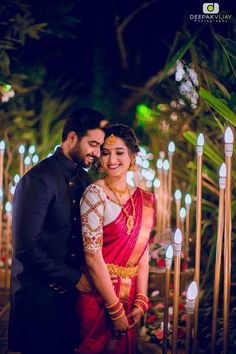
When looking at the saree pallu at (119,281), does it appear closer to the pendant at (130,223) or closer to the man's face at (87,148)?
the pendant at (130,223)

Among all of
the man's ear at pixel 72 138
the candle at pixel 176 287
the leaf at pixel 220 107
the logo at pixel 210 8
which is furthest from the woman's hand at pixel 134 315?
the logo at pixel 210 8

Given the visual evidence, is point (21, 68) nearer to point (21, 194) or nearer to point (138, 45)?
point (21, 194)

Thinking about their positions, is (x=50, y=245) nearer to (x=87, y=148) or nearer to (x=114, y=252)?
(x=114, y=252)

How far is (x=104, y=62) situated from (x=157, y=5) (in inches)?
85.0

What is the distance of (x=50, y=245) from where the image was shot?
10.6 feet

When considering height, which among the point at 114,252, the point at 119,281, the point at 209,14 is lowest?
the point at 119,281

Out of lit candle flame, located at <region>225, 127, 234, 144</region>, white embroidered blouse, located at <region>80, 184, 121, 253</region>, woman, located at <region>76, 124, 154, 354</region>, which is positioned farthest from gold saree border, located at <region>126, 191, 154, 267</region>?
lit candle flame, located at <region>225, 127, 234, 144</region>

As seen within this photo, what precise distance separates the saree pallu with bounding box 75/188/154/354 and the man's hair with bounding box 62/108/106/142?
402mm

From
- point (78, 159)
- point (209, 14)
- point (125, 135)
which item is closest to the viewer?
point (125, 135)

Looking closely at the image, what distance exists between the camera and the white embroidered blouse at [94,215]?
306 cm

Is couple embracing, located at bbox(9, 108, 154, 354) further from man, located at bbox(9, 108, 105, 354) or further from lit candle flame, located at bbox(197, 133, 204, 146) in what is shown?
lit candle flame, located at bbox(197, 133, 204, 146)

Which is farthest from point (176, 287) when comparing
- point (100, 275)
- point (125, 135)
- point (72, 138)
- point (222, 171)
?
point (72, 138)

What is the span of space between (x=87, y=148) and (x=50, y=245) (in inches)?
20.3

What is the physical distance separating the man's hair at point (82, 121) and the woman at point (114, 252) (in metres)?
0.10
